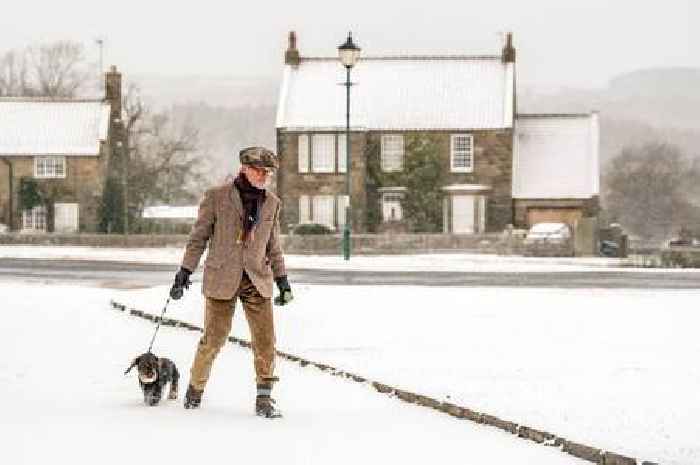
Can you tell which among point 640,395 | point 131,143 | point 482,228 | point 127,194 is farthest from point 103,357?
point 131,143

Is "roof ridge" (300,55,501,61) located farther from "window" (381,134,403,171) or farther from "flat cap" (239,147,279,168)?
"flat cap" (239,147,279,168)

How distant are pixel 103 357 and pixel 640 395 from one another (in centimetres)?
572

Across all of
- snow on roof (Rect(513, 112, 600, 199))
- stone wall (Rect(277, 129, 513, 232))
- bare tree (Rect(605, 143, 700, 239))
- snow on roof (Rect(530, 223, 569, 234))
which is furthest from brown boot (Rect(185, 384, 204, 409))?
bare tree (Rect(605, 143, 700, 239))

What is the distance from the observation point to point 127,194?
70438mm

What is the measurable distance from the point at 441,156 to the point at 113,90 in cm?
1741

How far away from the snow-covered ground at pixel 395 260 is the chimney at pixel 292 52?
655 inches

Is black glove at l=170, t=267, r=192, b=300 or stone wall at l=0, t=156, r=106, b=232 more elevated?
stone wall at l=0, t=156, r=106, b=232

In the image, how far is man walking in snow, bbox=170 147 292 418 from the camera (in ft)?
32.9

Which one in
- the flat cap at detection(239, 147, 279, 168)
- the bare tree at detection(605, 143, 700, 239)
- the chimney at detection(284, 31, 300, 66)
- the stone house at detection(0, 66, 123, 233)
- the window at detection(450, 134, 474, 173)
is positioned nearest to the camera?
the flat cap at detection(239, 147, 279, 168)

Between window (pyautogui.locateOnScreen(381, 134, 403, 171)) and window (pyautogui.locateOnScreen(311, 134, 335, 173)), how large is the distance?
223 centimetres

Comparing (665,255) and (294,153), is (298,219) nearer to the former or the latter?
(294,153)

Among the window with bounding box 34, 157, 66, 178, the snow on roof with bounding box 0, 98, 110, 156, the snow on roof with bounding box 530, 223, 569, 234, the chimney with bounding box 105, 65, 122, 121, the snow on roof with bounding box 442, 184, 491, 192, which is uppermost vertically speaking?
the chimney with bounding box 105, 65, 122, 121

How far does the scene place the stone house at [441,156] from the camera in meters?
59.3

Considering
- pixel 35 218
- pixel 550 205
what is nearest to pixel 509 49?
pixel 550 205
